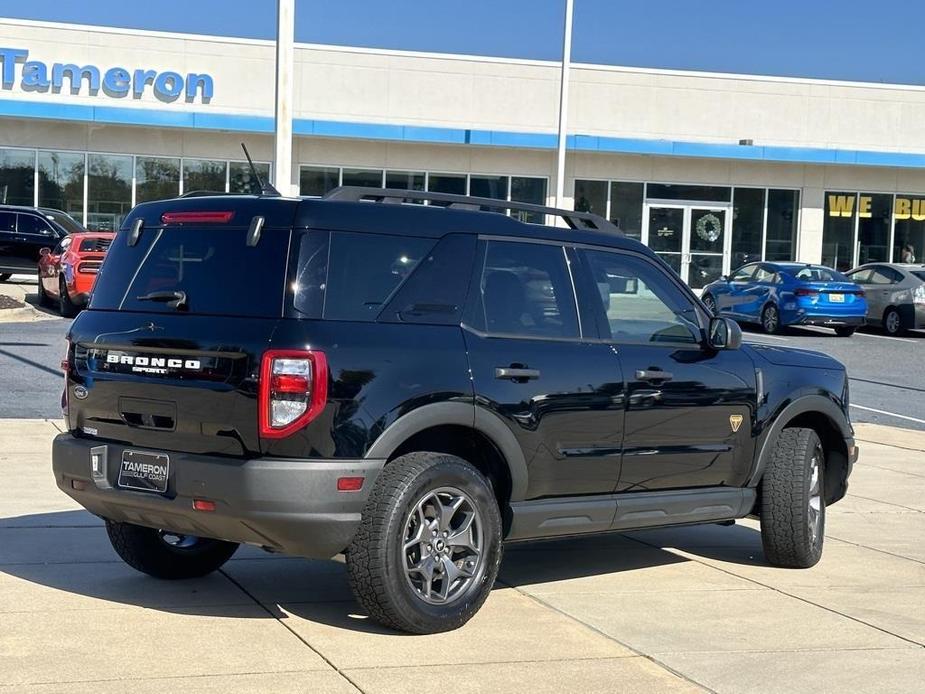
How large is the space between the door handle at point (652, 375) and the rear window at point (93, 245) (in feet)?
55.3

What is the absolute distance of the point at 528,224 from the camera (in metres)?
6.73

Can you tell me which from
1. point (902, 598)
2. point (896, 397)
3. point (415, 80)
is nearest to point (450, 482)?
point (902, 598)

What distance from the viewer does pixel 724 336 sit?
23.7 ft

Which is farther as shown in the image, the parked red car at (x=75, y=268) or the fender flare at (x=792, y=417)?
the parked red car at (x=75, y=268)

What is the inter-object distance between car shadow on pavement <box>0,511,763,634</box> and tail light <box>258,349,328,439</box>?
3.51 feet

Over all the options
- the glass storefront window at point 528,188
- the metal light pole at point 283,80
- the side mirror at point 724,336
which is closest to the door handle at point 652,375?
the side mirror at point 724,336

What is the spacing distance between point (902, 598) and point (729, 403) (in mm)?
1317

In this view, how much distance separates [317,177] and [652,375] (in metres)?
30.9

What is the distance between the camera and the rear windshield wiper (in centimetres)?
608

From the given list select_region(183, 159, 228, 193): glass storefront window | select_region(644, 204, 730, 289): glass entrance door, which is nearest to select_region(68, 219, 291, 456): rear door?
select_region(183, 159, 228, 193): glass storefront window

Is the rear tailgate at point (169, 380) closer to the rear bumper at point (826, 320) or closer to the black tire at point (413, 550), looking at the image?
the black tire at point (413, 550)

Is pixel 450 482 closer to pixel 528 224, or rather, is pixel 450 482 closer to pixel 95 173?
pixel 528 224

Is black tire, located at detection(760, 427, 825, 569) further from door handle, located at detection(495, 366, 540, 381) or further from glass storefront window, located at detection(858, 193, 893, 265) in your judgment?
glass storefront window, located at detection(858, 193, 893, 265)

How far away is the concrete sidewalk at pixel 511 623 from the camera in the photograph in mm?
5371
